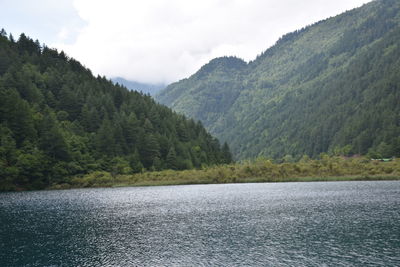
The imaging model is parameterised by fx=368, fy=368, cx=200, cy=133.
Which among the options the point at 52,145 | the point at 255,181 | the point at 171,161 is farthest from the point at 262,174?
the point at 52,145

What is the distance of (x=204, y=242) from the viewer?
170ft

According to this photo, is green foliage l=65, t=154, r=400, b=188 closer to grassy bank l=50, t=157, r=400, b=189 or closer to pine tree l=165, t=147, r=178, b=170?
grassy bank l=50, t=157, r=400, b=189

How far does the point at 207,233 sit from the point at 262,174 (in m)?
123

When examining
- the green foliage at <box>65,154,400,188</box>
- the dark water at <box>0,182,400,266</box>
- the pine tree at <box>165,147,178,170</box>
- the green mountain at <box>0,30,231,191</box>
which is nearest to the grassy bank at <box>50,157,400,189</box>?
the green foliage at <box>65,154,400,188</box>

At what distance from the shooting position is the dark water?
43344 mm

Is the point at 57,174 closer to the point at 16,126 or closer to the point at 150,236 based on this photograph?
Answer: the point at 16,126

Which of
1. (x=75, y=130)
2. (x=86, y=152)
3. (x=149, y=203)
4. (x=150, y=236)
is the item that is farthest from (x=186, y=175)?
(x=150, y=236)

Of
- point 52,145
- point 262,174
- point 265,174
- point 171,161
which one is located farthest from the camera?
point 171,161

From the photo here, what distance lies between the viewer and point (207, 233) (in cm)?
5822

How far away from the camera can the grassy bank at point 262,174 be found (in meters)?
164

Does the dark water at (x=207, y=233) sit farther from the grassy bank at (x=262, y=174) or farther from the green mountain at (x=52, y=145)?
the grassy bank at (x=262, y=174)

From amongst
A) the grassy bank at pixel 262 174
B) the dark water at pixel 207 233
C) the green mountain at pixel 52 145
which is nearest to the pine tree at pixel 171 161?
the green mountain at pixel 52 145

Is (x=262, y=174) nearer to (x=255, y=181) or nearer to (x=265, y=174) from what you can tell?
(x=265, y=174)

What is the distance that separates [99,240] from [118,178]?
Answer: 115282 mm
